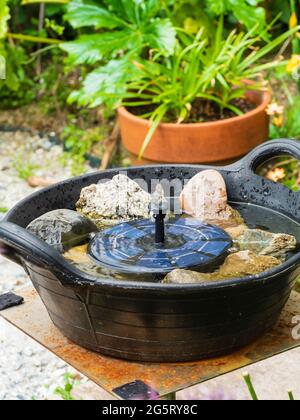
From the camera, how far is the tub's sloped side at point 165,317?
5.42 feet

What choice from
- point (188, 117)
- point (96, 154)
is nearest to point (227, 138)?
point (188, 117)

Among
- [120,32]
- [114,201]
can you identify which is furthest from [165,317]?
[120,32]

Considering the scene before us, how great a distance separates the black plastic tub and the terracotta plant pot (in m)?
1.77

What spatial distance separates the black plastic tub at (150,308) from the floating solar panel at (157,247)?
0.13 metres

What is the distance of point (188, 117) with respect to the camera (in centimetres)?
381

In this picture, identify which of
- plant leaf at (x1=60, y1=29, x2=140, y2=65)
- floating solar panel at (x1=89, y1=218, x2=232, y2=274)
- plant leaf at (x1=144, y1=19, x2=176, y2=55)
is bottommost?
floating solar panel at (x1=89, y1=218, x2=232, y2=274)

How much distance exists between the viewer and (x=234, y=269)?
1833 millimetres

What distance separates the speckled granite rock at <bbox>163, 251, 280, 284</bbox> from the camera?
1738mm

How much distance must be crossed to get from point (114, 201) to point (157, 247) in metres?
0.31

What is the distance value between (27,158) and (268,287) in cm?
298

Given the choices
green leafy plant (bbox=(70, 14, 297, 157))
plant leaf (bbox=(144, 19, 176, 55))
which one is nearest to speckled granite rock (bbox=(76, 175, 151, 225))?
green leafy plant (bbox=(70, 14, 297, 157))

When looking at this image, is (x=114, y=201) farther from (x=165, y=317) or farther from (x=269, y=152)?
(x=165, y=317)

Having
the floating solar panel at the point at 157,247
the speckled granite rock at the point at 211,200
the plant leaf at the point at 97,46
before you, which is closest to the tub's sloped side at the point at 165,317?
the floating solar panel at the point at 157,247

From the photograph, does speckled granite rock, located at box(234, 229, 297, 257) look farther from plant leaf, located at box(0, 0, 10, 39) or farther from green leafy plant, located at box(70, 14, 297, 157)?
plant leaf, located at box(0, 0, 10, 39)
